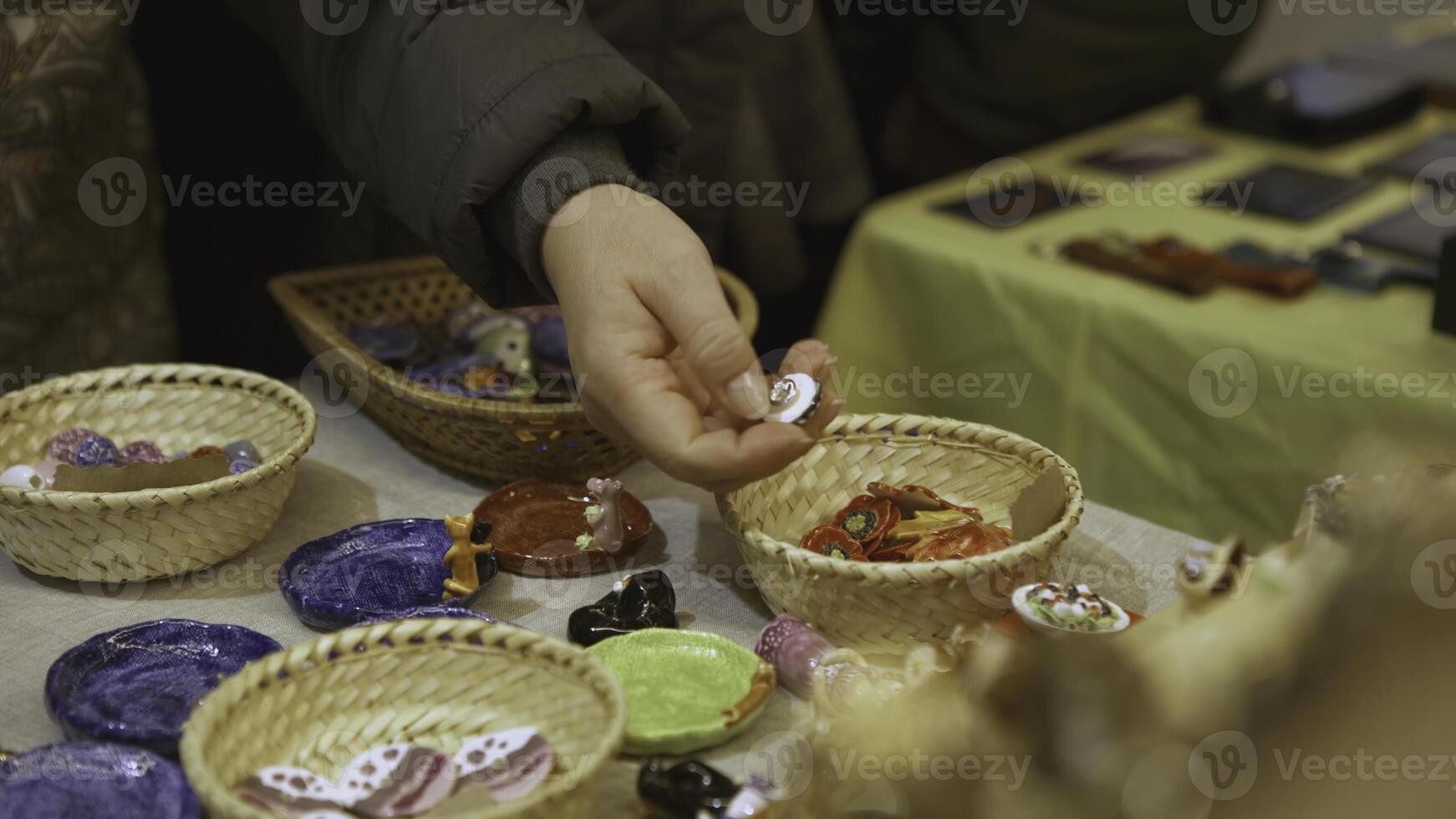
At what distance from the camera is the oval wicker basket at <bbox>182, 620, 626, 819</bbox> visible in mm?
728

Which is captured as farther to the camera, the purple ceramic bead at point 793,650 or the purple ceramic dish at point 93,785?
the purple ceramic bead at point 793,650

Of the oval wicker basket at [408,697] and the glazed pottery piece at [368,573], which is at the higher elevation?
the oval wicker basket at [408,697]

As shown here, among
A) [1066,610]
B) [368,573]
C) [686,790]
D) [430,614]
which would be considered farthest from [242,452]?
[1066,610]

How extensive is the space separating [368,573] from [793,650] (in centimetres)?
35

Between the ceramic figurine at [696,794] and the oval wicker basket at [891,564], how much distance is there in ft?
0.55

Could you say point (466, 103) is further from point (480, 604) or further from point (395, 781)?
point (395, 781)

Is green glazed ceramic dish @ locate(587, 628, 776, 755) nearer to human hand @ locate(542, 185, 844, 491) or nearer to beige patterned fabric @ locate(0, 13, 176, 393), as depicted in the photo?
human hand @ locate(542, 185, 844, 491)

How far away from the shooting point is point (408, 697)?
78 cm

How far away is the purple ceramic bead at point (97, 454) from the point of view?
1.03 m

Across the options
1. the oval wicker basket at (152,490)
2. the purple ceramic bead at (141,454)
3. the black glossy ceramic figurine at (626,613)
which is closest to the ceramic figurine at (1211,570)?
the black glossy ceramic figurine at (626,613)

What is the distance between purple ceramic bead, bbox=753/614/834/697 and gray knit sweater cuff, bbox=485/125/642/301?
368 mm

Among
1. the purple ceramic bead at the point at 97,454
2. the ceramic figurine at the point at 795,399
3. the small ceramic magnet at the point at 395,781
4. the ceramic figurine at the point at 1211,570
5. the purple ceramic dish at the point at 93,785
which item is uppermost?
the ceramic figurine at the point at 795,399

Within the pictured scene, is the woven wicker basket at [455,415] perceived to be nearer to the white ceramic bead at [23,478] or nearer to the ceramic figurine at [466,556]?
the ceramic figurine at [466,556]

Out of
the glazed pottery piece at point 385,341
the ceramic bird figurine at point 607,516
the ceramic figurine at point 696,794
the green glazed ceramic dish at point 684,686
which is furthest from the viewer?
the glazed pottery piece at point 385,341
